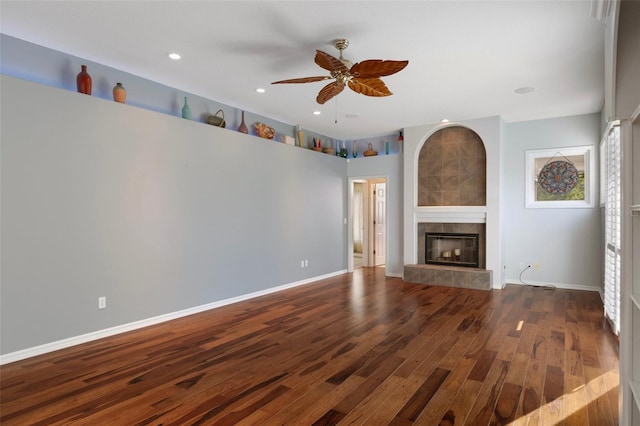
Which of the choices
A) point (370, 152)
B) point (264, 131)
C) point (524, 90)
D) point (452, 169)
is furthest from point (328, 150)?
point (524, 90)

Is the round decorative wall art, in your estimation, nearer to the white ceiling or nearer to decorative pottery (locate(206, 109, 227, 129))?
the white ceiling

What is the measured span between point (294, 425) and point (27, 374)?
2373 millimetres

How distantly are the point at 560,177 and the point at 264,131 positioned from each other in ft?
16.7

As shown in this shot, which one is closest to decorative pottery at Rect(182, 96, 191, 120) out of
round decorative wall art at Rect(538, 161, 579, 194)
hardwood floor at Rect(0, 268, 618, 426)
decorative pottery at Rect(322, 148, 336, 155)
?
hardwood floor at Rect(0, 268, 618, 426)

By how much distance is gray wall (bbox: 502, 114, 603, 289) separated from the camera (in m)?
5.93

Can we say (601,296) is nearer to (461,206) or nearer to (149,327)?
(461,206)

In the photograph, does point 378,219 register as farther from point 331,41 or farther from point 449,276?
point 331,41

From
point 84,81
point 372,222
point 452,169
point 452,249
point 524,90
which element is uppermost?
point 524,90

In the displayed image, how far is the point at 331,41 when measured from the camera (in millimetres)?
3439

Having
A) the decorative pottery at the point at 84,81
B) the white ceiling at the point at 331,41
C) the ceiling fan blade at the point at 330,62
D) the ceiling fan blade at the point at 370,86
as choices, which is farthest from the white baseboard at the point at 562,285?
the decorative pottery at the point at 84,81

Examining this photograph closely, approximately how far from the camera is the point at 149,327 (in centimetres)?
418

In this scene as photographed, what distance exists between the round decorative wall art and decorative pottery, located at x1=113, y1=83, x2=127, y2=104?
21.5 ft

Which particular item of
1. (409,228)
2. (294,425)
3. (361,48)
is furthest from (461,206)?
(294,425)

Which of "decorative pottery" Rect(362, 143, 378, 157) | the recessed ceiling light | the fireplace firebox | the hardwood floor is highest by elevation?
the recessed ceiling light
